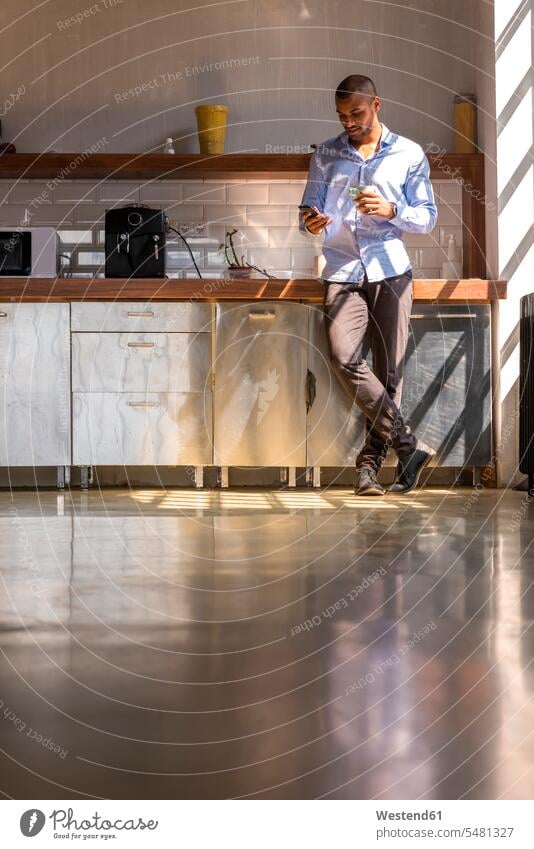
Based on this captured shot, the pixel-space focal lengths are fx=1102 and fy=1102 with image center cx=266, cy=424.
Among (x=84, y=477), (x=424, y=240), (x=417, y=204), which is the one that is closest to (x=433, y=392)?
(x=417, y=204)

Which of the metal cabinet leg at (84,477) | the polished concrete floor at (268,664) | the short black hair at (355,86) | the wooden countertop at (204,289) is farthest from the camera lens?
the metal cabinet leg at (84,477)

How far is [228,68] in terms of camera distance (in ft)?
18.5

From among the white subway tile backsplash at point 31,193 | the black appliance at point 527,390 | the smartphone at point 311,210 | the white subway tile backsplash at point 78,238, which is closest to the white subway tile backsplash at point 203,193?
the white subway tile backsplash at point 78,238

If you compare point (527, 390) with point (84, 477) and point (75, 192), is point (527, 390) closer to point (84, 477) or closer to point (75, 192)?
point (84, 477)

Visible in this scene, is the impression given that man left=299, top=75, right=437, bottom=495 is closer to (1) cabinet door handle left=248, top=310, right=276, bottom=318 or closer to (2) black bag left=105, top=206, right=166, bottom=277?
(1) cabinet door handle left=248, top=310, right=276, bottom=318

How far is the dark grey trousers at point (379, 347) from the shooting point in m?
4.59

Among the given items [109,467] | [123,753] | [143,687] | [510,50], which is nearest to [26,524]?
[109,467]

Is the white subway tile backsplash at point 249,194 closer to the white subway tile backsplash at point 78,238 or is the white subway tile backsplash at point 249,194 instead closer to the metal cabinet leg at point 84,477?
the white subway tile backsplash at point 78,238

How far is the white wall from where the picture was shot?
18.3ft

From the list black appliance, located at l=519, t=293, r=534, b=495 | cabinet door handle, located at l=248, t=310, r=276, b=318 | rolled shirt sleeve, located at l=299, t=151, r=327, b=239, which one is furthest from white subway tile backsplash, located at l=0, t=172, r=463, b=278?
black appliance, located at l=519, t=293, r=534, b=495

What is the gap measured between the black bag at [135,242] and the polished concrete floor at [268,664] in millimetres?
2002
